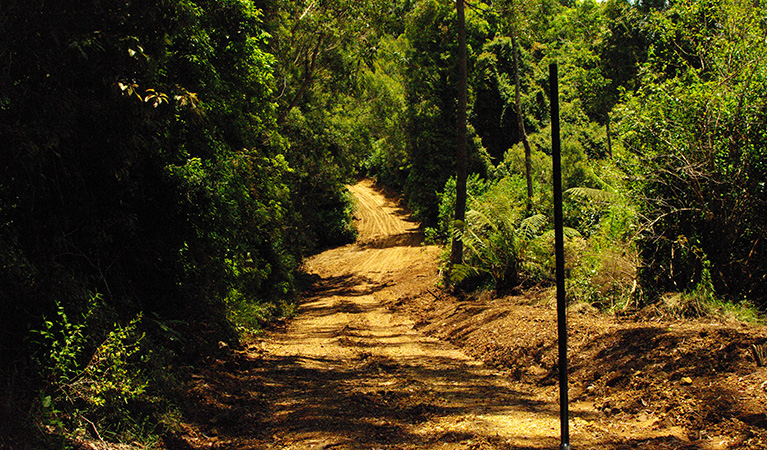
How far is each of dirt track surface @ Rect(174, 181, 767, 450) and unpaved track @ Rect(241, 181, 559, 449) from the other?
0.02 metres

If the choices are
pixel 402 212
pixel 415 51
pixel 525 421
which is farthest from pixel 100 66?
pixel 402 212

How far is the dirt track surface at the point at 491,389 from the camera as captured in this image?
4.56m

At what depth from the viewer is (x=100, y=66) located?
522 centimetres

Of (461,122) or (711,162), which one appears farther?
(461,122)

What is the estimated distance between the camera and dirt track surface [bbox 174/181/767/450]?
456cm

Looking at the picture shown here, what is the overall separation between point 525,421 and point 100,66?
579 centimetres

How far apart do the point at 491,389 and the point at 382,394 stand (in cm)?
145

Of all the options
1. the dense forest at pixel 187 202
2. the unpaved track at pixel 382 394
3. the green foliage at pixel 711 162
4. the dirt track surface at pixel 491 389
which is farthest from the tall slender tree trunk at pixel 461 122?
the green foliage at pixel 711 162

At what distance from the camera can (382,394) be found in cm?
632

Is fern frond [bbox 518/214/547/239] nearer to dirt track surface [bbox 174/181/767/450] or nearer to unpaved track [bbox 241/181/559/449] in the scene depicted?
dirt track surface [bbox 174/181/767/450]

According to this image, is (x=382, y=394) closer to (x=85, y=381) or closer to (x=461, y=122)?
(x=85, y=381)

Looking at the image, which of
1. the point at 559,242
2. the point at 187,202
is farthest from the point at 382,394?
the point at 559,242

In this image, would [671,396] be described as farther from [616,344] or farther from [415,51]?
[415,51]

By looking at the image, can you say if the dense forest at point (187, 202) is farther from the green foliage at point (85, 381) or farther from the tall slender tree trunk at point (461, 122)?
the tall slender tree trunk at point (461, 122)
